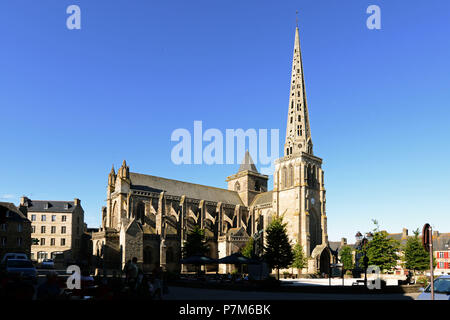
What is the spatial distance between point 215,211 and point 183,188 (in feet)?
23.2

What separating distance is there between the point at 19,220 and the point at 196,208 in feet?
88.1

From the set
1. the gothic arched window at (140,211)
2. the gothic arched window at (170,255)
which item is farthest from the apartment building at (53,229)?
the gothic arched window at (170,255)

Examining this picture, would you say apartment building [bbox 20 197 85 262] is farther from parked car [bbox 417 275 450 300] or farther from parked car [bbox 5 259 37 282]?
parked car [bbox 417 275 450 300]

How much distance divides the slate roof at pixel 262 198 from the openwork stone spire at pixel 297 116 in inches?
372

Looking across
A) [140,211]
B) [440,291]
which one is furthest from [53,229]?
[440,291]

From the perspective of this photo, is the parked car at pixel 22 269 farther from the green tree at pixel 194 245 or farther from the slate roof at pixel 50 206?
the slate roof at pixel 50 206

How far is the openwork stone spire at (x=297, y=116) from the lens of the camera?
6725 cm

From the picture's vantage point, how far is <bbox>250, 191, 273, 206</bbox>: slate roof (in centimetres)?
7153

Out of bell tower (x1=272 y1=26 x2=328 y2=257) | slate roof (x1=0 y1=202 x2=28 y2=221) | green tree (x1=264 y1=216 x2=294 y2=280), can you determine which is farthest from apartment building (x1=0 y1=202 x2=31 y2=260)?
bell tower (x1=272 y1=26 x2=328 y2=257)

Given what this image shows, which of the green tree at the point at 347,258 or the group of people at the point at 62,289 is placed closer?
the group of people at the point at 62,289

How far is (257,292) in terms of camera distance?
24.1 meters

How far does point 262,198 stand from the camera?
243ft
